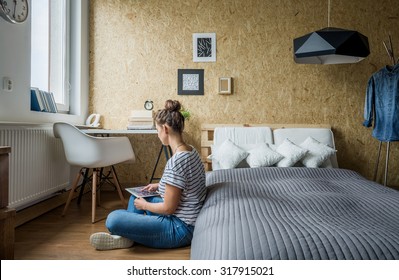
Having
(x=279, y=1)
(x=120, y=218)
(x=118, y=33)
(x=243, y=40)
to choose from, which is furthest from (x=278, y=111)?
(x=120, y=218)

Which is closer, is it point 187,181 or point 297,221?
point 297,221

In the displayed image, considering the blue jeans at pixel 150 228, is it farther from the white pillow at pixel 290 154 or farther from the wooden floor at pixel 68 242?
the white pillow at pixel 290 154

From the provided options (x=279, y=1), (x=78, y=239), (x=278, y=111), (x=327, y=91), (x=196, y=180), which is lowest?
(x=78, y=239)

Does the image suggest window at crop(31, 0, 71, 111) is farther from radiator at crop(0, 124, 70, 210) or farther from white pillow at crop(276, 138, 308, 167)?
white pillow at crop(276, 138, 308, 167)

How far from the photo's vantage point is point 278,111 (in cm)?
365

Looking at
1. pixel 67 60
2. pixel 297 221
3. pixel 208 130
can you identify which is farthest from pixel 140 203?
pixel 67 60

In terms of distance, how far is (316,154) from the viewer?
3.04 m

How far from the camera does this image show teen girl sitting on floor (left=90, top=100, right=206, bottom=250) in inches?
64.9

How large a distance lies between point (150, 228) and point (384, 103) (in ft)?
8.67

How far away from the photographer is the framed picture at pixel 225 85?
3607mm

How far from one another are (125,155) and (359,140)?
101 inches

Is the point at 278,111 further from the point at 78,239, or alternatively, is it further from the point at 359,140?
the point at 78,239

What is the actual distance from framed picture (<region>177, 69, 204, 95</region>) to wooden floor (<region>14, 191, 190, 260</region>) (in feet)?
5.17

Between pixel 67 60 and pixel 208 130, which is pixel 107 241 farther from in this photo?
pixel 67 60
